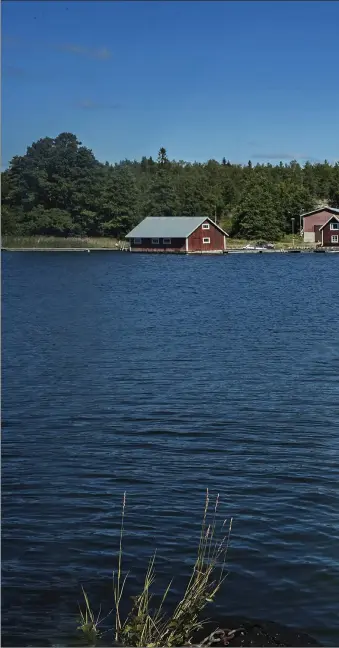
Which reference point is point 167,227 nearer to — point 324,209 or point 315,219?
point 315,219

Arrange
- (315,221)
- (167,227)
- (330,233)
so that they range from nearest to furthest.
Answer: (167,227) → (330,233) → (315,221)

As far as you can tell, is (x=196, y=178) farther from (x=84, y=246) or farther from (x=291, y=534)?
(x=291, y=534)

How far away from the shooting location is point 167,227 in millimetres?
101688

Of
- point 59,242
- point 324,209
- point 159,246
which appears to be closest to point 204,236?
point 159,246

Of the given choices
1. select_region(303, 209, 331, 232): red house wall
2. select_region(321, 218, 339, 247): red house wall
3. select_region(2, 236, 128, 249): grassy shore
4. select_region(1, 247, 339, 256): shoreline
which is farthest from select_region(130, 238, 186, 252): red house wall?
select_region(321, 218, 339, 247): red house wall

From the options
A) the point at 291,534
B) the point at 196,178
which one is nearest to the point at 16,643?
the point at 291,534

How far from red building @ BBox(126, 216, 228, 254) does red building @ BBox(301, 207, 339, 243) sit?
13.8 meters

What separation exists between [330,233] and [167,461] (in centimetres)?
9778

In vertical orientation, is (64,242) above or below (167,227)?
below

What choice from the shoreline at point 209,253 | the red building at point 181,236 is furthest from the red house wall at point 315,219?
the red building at point 181,236

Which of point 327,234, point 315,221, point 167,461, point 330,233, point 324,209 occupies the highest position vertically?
point 324,209

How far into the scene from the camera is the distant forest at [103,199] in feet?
356

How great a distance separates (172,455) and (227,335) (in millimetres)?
14918

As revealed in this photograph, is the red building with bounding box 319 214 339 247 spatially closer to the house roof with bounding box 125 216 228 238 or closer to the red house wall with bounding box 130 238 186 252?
the house roof with bounding box 125 216 228 238
